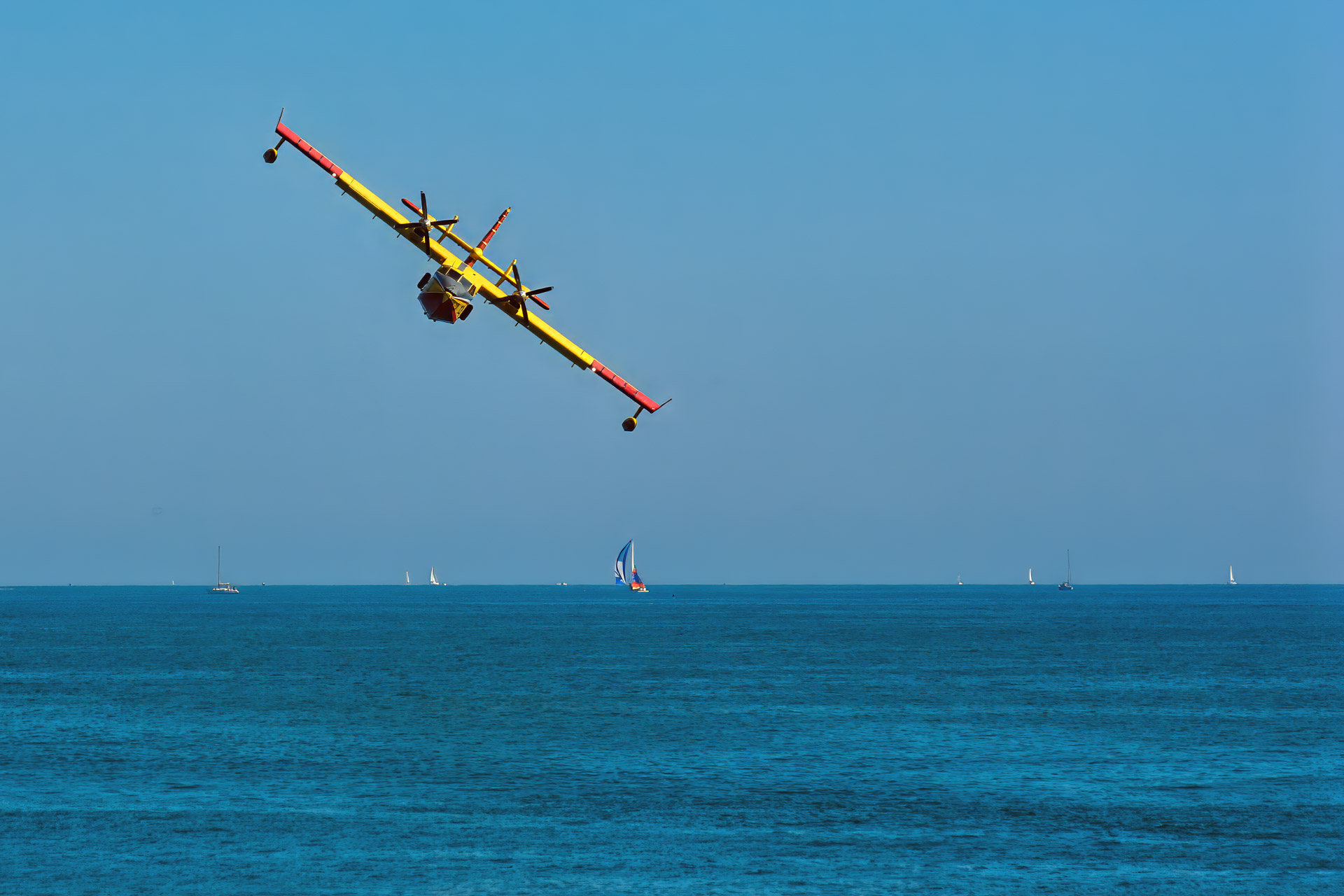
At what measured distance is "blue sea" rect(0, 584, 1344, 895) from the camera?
5750 cm

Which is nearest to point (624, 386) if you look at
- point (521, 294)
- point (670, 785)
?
point (521, 294)

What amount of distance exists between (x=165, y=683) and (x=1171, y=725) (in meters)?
96.0

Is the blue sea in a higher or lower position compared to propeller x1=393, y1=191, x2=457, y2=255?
lower

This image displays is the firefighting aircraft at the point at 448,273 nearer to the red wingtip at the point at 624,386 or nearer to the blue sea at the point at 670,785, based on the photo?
the red wingtip at the point at 624,386

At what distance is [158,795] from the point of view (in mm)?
72438

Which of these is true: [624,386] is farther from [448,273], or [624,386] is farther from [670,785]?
[670,785]

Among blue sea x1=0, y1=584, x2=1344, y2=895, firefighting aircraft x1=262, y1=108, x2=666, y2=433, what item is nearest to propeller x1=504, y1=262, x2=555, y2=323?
firefighting aircraft x1=262, y1=108, x2=666, y2=433

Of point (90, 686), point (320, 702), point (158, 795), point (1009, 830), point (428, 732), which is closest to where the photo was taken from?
point (1009, 830)

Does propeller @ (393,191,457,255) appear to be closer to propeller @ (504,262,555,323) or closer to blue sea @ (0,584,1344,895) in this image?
propeller @ (504,262,555,323)

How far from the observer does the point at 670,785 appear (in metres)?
75.8

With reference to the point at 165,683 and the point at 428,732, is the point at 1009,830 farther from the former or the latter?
the point at 165,683

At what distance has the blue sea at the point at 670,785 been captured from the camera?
189 feet

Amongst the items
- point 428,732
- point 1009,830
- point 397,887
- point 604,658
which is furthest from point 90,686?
point 1009,830

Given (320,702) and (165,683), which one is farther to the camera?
(165,683)
